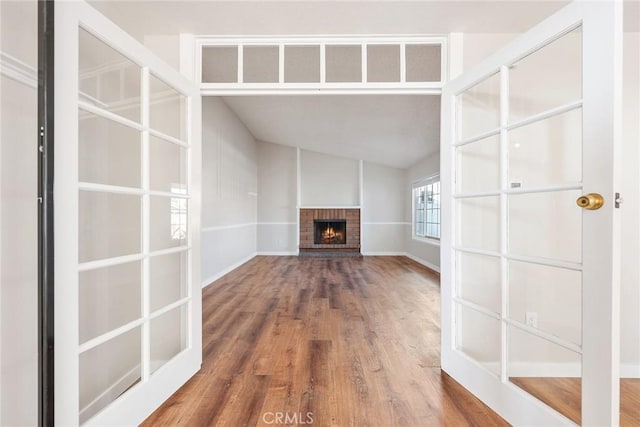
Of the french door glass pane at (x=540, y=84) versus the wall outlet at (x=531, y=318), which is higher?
the french door glass pane at (x=540, y=84)

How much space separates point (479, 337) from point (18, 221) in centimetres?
217

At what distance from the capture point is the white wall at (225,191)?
418 cm

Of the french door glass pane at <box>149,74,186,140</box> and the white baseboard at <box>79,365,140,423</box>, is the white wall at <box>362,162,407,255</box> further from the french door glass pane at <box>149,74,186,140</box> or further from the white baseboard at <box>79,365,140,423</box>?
the white baseboard at <box>79,365,140,423</box>

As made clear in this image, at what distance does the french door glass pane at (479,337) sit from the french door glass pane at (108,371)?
174cm

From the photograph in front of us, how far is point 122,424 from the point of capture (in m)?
1.27

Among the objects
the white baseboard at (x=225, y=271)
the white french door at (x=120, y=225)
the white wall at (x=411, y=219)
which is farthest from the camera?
the white wall at (x=411, y=219)

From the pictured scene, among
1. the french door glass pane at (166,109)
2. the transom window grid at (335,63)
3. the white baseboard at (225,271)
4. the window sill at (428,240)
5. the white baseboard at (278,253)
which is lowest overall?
the white baseboard at (278,253)

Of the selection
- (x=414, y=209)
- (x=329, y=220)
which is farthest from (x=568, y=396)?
(x=329, y=220)

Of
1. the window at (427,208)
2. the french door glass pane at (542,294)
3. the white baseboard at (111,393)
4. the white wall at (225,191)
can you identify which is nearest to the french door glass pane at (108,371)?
the white baseboard at (111,393)

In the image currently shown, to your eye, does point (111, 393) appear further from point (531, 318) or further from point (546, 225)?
point (546, 225)

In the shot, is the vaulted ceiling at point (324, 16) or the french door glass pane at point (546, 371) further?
the vaulted ceiling at point (324, 16)

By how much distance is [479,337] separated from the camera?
5.64ft

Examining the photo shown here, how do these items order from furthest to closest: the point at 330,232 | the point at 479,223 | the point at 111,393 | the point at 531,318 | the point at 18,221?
the point at 330,232 < the point at 479,223 < the point at 531,318 < the point at 111,393 < the point at 18,221

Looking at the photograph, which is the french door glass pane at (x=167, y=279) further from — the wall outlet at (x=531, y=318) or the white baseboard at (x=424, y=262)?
the white baseboard at (x=424, y=262)
